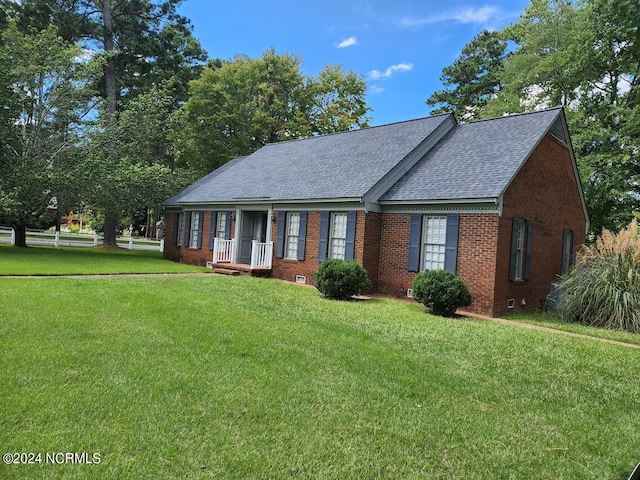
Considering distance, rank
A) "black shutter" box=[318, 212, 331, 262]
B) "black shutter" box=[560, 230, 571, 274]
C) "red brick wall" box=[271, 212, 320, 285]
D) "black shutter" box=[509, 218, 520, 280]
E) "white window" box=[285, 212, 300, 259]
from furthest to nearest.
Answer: "white window" box=[285, 212, 300, 259] → "black shutter" box=[560, 230, 571, 274] → "red brick wall" box=[271, 212, 320, 285] → "black shutter" box=[318, 212, 331, 262] → "black shutter" box=[509, 218, 520, 280]

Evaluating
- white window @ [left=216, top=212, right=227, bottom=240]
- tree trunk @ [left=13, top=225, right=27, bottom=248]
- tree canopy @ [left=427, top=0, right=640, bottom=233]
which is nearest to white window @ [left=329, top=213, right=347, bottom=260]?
white window @ [left=216, top=212, right=227, bottom=240]

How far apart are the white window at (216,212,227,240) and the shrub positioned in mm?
7447

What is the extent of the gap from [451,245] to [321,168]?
6.39 meters

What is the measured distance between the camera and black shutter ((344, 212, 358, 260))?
12352mm

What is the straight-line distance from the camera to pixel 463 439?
3488 mm

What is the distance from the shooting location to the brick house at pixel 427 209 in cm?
1066

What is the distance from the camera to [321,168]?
15586 millimetres

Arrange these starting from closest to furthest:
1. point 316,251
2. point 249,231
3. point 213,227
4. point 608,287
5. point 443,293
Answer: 1. point 443,293
2. point 608,287
3. point 316,251
4. point 249,231
5. point 213,227

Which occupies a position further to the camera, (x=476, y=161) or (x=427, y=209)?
(x=476, y=161)

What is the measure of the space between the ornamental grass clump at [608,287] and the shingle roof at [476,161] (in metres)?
2.87

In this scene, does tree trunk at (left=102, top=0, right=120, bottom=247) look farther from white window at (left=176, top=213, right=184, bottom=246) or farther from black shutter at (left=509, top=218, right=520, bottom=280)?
black shutter at (left=509, top=218, right=520, bottom=280)

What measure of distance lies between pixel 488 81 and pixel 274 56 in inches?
655

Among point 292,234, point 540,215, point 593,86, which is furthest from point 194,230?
point 593,86

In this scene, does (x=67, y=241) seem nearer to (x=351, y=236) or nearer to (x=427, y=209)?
(x=351, y=236)
